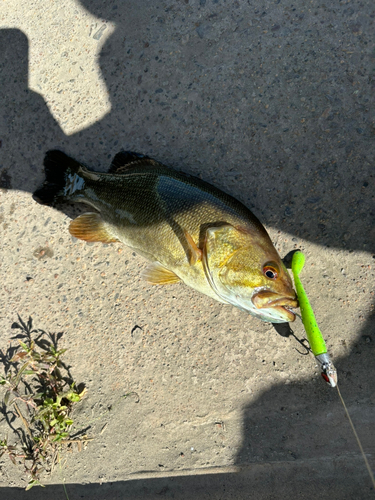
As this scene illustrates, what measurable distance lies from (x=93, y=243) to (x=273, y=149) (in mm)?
1893

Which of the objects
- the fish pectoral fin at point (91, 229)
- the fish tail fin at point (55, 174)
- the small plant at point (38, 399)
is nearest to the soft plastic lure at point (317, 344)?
the fish pectoral fin at point (91, 229)

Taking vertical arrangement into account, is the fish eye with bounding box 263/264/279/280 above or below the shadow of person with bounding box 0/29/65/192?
below

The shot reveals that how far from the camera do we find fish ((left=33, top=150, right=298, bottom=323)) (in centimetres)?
216

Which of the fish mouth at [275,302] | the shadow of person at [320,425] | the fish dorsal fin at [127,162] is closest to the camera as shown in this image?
the fish mouth at [275,302]

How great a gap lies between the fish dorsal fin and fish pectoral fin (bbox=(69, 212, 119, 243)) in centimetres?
44

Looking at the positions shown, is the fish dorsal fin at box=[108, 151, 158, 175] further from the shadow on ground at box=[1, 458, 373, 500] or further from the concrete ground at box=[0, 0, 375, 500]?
the shadow on ground at box=[1, 458, 373, 500]

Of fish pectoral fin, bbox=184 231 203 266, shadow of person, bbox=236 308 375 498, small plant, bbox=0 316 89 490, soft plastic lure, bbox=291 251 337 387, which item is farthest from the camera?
small plant, bbox=0 316 89 490

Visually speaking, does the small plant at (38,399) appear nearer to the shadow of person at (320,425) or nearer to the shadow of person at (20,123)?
the shadow of person at (20,123)

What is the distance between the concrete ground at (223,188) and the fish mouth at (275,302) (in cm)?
78

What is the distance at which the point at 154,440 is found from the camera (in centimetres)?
296

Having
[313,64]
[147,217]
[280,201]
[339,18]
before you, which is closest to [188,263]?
[147,217]

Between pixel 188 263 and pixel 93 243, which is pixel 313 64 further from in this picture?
pixel 93 243

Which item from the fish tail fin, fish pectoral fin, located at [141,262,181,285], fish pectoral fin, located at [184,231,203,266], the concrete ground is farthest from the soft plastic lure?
the fish tail fin

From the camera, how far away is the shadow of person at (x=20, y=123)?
10.1 feet
